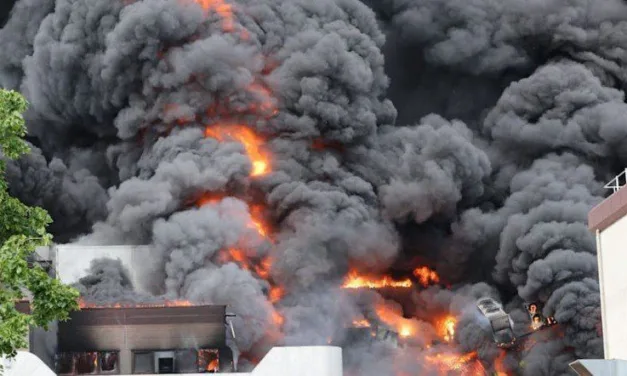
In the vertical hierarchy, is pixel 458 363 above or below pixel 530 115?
below

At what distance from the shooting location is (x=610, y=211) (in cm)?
3706

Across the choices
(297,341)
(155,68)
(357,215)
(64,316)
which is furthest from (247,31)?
(64,316)

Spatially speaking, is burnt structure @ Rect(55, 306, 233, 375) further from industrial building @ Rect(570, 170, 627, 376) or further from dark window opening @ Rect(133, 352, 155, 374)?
industrial building @ Rect(570, 170, 627, 376)

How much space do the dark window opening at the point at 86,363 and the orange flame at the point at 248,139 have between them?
1739 cm

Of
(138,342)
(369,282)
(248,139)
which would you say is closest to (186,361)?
(138,342)

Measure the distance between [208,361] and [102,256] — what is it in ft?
49.1

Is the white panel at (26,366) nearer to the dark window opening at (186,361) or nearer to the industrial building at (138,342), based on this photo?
the industrial building at (138,342)

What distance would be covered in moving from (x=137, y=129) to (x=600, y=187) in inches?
934

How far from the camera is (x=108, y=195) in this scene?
85938 mm

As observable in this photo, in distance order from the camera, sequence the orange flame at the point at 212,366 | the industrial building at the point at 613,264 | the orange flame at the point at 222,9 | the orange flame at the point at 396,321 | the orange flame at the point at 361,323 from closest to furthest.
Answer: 1. the industrial building at the point at 613,264
2. the orange flame at the point at 212,366
3. the orange flame at the point at 222,9
4. the orange flame at the point at 361,323
5. the orange flame at the point at 396,321

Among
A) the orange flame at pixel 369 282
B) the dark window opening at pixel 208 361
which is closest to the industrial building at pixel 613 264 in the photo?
the dark window opening at pixel 208 361

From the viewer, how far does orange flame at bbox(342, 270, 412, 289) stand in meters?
83.1

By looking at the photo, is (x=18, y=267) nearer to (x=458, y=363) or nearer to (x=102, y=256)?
(x=102, y=256)

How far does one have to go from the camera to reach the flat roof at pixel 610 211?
1405 inches
